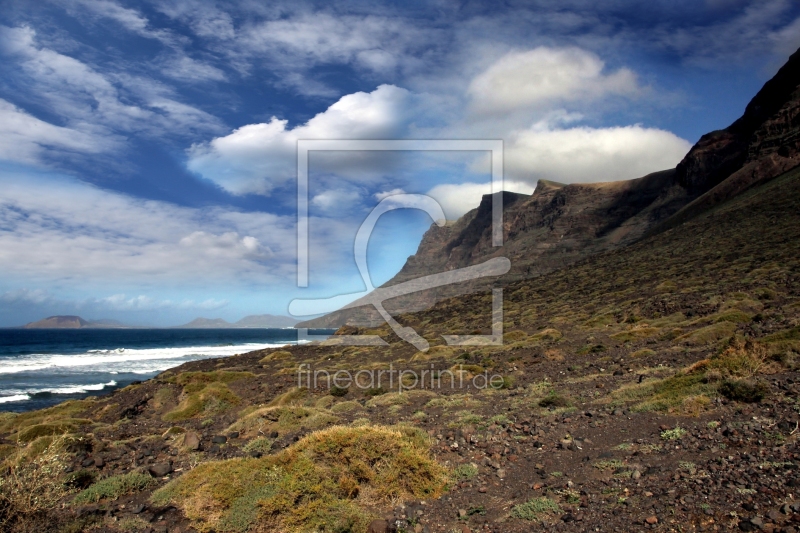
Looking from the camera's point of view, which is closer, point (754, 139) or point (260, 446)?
point (260, 446)

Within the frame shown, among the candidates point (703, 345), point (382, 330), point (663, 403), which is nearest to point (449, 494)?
point (663, 403)

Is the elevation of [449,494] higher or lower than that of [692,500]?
lower

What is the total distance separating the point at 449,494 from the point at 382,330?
47.6 metres

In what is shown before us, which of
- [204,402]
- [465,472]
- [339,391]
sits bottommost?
[204,402]

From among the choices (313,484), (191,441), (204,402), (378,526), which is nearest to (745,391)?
(378,526)

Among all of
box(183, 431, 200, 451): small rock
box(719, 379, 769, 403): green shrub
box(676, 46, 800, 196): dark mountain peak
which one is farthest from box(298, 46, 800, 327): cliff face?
box(719, 379, 769, 403): green shrub

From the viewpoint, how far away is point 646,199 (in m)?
116

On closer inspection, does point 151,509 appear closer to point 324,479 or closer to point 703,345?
point 324,479

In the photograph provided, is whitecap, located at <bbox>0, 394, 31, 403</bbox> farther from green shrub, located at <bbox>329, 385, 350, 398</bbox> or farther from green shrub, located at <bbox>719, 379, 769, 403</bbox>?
green shrub, located at <bbox>719, 379, 769, 403</bbox>

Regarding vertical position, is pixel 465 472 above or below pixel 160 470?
above

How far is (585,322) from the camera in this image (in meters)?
31.8

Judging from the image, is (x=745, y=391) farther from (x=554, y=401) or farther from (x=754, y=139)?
(x=754, y=139)

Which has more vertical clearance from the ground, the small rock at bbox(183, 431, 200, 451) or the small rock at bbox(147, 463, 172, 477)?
the small rock at bbox(147, 463, 172, 477)

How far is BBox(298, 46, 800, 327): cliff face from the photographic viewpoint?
219 ft
